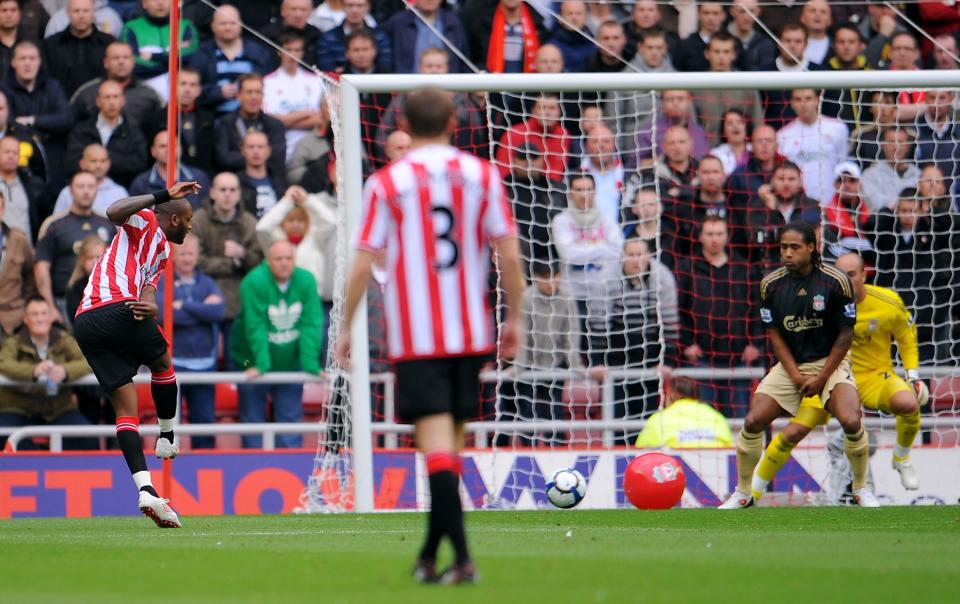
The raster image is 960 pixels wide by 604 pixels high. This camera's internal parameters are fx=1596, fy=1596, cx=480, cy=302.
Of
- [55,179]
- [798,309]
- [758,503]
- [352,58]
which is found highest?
[352,58]

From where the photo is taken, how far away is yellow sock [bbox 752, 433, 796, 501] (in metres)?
12.7

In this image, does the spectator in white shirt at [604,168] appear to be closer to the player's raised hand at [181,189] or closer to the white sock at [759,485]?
the white sock at [759,485]

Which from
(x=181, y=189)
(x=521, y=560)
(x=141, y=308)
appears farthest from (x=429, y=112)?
(x=141, y=308)

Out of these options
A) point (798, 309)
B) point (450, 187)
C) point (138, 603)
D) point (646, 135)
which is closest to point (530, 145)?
point (646, 135)

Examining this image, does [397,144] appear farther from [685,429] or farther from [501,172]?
[685,429]

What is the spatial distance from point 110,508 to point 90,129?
3.78m

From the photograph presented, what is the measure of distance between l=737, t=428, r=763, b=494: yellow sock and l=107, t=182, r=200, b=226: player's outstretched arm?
5.06m

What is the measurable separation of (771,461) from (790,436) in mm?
314

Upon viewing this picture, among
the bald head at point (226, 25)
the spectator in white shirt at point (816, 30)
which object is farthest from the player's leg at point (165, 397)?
the spectator in white shirt at point (816, 30)

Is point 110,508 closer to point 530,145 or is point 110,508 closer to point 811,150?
point 530,145

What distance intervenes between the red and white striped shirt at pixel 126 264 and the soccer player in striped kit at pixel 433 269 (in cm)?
456

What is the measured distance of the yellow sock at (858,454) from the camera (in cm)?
1277

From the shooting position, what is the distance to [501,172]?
50.5ft

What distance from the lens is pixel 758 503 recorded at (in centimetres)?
1416
